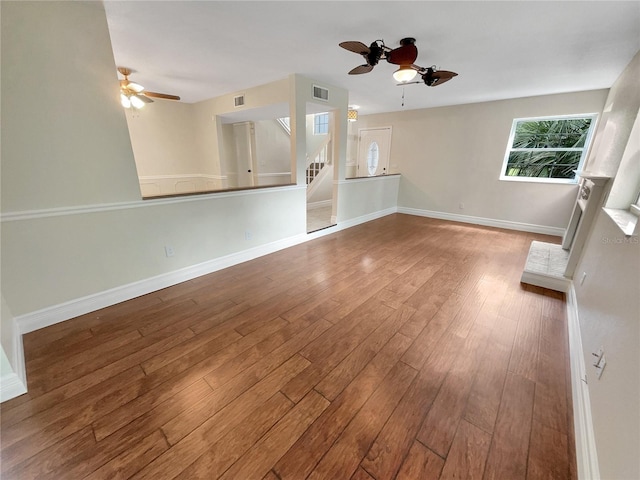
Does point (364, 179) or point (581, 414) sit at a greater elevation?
point (364, 179)

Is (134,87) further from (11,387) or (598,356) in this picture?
(598,356)

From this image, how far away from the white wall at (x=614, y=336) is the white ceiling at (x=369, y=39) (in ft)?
2.93

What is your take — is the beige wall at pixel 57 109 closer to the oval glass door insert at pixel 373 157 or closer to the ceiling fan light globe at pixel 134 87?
the ceiling fan light globe at pixel 134 87

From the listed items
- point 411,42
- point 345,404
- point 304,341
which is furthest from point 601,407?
point 411,42

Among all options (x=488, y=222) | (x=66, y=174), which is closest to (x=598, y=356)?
(x=66, y=174)

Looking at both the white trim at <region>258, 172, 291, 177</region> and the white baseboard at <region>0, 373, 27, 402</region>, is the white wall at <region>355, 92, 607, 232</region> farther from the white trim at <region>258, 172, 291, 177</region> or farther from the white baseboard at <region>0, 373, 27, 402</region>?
the white baseboard at <region>0, 373, 27, 402</region>

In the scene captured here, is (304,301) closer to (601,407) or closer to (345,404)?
(345,404)

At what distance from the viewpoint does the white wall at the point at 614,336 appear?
903mm

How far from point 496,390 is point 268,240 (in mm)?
2998

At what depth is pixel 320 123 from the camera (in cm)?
841

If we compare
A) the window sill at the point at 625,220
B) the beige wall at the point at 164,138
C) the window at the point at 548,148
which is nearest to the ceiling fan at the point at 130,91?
the beige wall at the point at 164,138

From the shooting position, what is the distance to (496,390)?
60.6 inches

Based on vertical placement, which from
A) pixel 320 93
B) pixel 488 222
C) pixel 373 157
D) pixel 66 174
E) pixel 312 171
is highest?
pixel 320 93

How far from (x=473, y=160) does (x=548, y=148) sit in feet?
3.85
